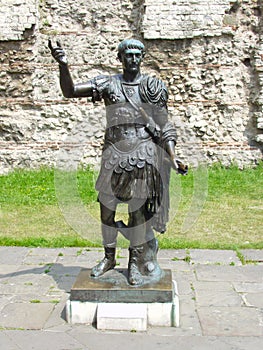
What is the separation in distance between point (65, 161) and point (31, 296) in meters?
6.20

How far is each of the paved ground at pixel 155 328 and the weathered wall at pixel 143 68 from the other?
6.06 meters

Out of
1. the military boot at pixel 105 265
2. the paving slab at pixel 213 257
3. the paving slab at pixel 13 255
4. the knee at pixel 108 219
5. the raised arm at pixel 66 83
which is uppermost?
the raised arm at pixel 66 83

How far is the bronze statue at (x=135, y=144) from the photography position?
4.20m

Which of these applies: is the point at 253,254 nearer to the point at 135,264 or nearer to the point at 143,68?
the point at 135,264

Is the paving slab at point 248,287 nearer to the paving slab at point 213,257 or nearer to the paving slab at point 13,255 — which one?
the paving slab at point 213,257

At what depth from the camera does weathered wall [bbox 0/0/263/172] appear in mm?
11992

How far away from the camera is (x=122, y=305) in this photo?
4.12 metres

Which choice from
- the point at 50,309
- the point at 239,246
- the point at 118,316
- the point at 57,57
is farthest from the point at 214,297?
the point at 57,57

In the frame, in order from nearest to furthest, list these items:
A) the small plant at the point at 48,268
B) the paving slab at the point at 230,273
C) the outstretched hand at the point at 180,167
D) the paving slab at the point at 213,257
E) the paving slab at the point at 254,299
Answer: the outstretched hand at the point at 180,167
the paving slab at the point at 254,299
the paving slab at the point at 230,273
the small plant at the point at 48,268
the paving slab at the point at 213,257

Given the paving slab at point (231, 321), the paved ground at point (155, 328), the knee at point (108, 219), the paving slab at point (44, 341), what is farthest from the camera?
the knee at point (108, 219)

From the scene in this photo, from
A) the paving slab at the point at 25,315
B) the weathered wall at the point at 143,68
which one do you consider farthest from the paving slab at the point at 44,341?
the weathered wall at the point at 143,68

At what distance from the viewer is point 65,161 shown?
1088 centimetres

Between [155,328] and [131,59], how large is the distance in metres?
1.99

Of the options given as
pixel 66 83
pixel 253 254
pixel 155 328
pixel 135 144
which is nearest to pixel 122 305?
pixel 155 328
